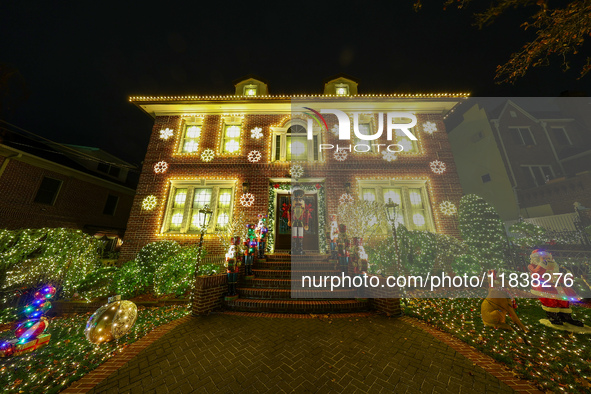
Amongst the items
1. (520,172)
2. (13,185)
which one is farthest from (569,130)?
(13,185)

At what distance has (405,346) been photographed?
381 centimetres

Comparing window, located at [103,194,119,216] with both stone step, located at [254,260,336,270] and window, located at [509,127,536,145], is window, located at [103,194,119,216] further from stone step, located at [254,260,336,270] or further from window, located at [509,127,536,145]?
window, located at [509,127,536,145]

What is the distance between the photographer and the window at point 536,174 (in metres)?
15.4

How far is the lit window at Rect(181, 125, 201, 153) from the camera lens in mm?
11086

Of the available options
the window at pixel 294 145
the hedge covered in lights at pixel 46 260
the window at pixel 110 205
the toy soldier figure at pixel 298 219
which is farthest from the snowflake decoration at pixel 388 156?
the window at pixel 110 205

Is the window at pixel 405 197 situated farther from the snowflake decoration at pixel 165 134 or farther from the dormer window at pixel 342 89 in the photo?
the snowflake decoration at pixel 165 134

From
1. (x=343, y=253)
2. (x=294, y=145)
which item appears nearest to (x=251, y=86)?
(x=294, y=145)

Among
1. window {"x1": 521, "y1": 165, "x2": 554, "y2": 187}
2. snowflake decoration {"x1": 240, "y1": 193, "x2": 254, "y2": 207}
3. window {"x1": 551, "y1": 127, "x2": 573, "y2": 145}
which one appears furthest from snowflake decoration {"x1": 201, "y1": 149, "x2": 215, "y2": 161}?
window {"x1": 551, "y1": 127, "x2": 573, "y2": 145}

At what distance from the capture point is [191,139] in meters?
11.3

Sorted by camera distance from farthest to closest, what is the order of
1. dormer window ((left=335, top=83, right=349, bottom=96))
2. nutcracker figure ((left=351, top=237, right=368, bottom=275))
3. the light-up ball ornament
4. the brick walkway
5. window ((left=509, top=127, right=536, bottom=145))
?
1. window ((left=509, top=127, right=536, bottom=145))
2. dormer window ((left=335, top=83, right=349, bottom=96))
3. nutcracker figure ((left=351, top=237, right=368, bottom=275))
4. the light-up ball ornament
5. the brick walkway

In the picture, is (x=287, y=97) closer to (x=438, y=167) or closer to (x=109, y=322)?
(x=438, y=167)

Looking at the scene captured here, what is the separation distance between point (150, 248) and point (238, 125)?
7.78 m

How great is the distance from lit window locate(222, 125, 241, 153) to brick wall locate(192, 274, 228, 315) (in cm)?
725

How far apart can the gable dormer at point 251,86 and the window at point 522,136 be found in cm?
2102
